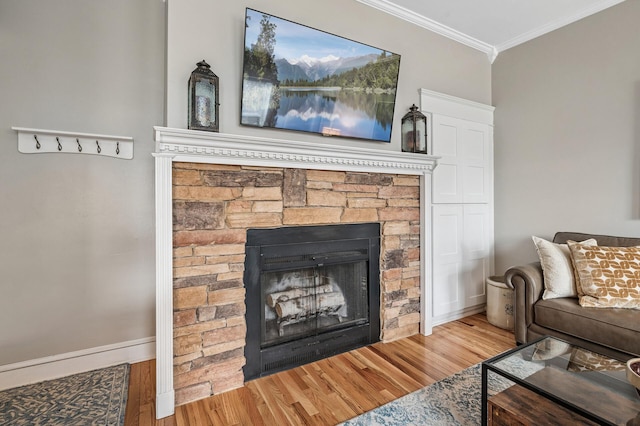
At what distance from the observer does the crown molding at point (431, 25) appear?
8.41 feet

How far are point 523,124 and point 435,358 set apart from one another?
2.49m

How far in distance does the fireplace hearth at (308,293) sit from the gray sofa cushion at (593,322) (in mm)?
1235

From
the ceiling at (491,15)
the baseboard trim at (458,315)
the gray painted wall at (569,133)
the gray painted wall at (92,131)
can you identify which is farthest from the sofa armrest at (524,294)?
the ceiling at (491,15)

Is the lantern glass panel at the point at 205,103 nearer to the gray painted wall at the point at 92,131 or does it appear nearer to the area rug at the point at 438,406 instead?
the gray painted wall at the point at 92,131

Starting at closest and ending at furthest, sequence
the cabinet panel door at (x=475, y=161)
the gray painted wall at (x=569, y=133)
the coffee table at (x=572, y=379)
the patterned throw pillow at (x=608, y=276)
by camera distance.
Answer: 1. the coffee table at (x=572, y=379)
2. the patterned throw pillow at (x=608, y=276)
3. the gray painted wall at (x=569, y=133)
4. the cabinet panel door at (x=475, y=161)

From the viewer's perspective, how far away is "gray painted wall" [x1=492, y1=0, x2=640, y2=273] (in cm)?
253

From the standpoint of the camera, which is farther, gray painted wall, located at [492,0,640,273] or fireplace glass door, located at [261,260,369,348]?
gray painted wall, located at [492,0,640,273]

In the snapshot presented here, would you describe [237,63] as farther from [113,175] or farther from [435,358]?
[435,358]

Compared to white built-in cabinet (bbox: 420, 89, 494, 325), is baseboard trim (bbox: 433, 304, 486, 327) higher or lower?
lower

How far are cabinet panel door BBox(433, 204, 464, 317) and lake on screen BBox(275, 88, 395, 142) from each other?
99 centimetres

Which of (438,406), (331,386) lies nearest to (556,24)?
(438,406)

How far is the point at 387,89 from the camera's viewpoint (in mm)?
2492

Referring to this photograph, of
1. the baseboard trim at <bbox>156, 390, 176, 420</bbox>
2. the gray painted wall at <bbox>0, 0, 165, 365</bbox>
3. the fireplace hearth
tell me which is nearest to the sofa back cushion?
the fireplace hearth

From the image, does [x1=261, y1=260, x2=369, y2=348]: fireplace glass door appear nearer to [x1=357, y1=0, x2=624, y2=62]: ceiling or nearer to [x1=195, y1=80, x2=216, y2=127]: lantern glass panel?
[x1=195, y1=80, x2=216, y2=127]: lantern glass panel
